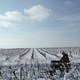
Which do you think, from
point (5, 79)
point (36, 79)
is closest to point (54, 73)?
point (36, 79)

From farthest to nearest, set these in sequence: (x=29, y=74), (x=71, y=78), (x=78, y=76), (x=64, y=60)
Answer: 1. (x=64, y=60)
2. (x=29, y=74)
3. (x=78, y=76)
4. (x=71, y=78)

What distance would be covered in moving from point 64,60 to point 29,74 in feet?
11.8

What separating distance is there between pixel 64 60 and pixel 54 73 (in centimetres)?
260

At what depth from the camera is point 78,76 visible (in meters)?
13.4

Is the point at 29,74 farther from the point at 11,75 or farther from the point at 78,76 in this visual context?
the point at 78,76

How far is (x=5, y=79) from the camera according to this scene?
→ 42.5ft

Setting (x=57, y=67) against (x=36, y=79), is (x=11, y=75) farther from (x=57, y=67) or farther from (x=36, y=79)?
(x=57, y=67)

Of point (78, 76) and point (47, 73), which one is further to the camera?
point (47, 73)

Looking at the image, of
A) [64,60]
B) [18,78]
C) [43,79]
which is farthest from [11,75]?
[64,60]

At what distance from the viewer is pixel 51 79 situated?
1362 centimetres

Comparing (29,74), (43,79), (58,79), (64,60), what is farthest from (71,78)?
(64,60)

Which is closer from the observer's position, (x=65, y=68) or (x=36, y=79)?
(x=36, y=79)

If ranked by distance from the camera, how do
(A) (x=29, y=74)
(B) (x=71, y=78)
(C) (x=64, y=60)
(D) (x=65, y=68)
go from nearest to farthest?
(B) (x=71, y=78) < (A) (x=29, y=74) < (D) (x=65, y=68) < (C) (x=64, y=60)

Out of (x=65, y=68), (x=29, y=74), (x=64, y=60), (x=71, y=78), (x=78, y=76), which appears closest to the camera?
(x=71, y=78)
